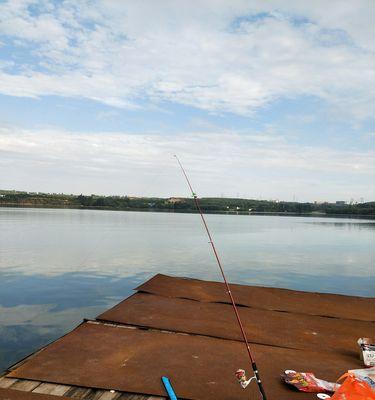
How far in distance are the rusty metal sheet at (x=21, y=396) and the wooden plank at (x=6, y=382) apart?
0.73ft

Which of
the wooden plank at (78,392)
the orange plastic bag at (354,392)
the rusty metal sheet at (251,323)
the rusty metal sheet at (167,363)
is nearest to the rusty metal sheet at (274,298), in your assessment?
the rusty metal sheet at (251,323)

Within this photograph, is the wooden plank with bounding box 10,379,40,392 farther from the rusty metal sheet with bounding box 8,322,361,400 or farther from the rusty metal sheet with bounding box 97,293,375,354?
the rusty metal sheet with bounding box 97,293,375,354

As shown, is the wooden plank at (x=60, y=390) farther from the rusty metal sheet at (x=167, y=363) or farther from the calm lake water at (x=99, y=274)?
the calm lake water at (x=99, y=274)

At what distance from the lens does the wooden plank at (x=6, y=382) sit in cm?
404

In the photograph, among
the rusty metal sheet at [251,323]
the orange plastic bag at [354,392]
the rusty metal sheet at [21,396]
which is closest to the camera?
the orange plastic bag at [354,392]

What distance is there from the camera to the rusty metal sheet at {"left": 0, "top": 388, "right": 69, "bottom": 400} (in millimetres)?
3709

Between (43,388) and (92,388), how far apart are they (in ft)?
1.56

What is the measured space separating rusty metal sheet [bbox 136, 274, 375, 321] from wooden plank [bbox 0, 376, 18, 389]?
480 centimetres

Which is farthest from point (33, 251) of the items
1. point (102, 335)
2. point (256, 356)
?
point (256, 356)

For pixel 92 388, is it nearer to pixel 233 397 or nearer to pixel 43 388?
pixel 43 388

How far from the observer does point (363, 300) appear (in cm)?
916

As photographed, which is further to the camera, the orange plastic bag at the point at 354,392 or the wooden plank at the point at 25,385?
the wooden plank at the point at 25,385

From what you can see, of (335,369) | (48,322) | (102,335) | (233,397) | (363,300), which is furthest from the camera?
(363,300)

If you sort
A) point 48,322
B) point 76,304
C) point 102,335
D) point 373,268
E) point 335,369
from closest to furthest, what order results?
point 335,369 → point 102,335 → point 48,322 → point 76,304 → point 373,268
